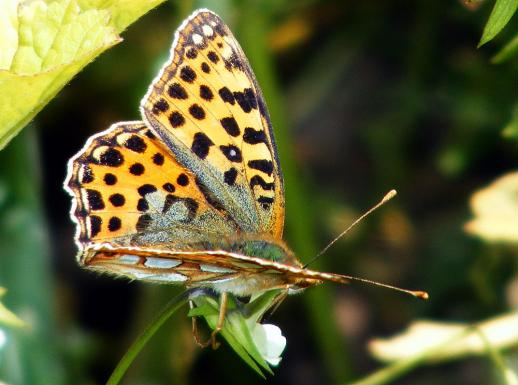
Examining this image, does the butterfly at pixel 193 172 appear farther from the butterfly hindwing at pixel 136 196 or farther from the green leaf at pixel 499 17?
the green leaf at pixel 499 17

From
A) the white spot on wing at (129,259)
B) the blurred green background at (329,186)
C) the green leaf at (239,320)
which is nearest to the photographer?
the green leaf at (239,320)

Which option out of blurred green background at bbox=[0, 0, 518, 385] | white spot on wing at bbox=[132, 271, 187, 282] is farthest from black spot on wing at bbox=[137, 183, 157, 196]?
blurred green background at bbox=[0, 0, 518, 385]

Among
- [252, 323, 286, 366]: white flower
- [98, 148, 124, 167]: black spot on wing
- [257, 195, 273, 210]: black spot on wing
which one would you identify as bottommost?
[252, 323, 286, 366]: white flower

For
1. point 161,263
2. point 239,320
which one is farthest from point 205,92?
point 239,320

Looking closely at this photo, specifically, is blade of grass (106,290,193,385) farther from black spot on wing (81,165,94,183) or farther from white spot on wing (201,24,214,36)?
white spot on wing (201,24,214,36)

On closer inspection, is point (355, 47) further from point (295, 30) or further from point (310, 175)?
point (310, 175)

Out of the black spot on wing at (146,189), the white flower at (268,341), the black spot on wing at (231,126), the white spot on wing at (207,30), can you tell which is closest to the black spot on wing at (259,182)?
the black spot on wing at (231,126)

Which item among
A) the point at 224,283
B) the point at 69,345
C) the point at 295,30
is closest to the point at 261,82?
the point at 295,30

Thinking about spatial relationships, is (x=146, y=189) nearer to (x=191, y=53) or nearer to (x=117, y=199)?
(x=117, y=199)
